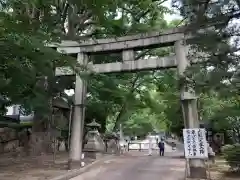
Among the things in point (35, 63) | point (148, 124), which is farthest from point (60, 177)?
point (148, 124)

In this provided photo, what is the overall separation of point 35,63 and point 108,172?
21.7 feet

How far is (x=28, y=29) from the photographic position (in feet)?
24.2

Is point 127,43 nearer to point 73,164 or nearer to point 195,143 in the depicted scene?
point 195,143

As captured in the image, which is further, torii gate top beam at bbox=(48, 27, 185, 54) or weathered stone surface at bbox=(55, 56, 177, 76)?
weathered stone surface at bbox=(55, 56, 177, 76)

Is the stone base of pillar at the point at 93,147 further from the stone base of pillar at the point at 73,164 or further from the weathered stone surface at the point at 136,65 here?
the weathered stone surface at the point at 136,65

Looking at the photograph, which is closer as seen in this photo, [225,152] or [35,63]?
[35,63]

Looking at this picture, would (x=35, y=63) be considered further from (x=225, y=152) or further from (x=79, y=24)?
(x=79, y=24)

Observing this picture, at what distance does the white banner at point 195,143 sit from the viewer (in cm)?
1048

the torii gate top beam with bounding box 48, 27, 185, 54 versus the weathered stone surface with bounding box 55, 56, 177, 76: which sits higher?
the torii gate top beam with bounding box 48, 27, 185, 54

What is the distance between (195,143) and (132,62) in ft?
14.3

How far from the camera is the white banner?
10.5m

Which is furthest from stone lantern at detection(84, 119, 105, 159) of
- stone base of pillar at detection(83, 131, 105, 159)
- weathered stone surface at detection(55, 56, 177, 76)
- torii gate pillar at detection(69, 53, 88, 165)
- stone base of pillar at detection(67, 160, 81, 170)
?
weathered stone surface at detection(55, 56, 177, 76)

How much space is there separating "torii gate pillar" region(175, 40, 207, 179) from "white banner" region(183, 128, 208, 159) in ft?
0.73

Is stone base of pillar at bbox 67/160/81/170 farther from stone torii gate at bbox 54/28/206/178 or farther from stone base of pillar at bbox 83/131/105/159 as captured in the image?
stone base of pillar at bbox 83/131/105/159
